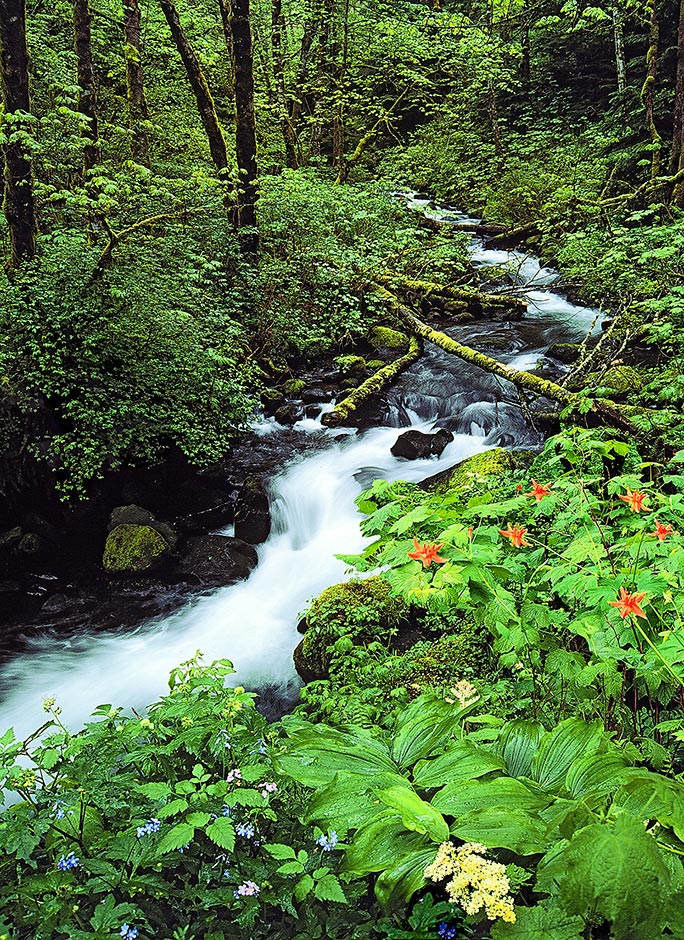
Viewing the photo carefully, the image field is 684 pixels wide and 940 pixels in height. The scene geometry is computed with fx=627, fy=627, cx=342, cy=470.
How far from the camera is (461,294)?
35.9ft

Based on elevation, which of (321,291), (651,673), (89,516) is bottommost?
(89,516)

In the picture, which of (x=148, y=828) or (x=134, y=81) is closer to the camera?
(x=148, y=828)

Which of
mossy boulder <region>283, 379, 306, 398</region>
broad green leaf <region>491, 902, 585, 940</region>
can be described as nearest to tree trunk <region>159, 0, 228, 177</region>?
mossy boulder <region>283, 379, 306, 398</region>

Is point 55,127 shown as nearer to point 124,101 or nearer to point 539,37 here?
point 124,101

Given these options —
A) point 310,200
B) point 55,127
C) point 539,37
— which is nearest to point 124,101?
point 55,127

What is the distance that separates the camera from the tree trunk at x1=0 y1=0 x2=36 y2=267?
6.27m

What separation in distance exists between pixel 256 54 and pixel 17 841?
17.0 m

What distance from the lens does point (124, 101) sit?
12367mm

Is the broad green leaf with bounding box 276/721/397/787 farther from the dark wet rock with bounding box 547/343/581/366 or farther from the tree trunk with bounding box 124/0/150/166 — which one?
the tree trunk with bounding box 124/0/150/166

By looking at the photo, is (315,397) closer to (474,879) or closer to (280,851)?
(280,851)

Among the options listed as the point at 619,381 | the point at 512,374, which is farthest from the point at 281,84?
the point at 619,381

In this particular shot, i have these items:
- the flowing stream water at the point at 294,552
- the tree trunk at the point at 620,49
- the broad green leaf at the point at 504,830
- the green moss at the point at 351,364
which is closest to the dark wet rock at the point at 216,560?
the flowing stream water at the point at 294,552

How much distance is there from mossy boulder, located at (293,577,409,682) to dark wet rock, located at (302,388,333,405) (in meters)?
4.32

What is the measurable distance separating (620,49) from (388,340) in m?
10.7
